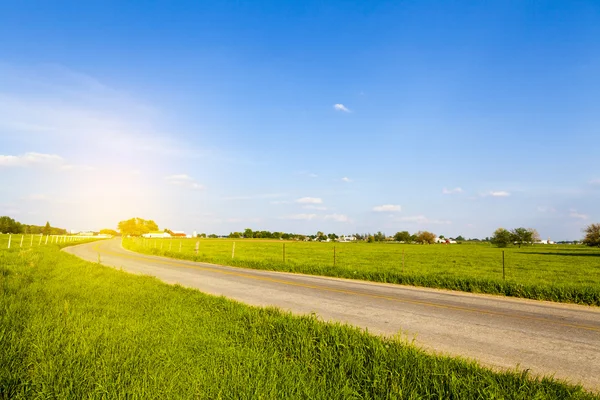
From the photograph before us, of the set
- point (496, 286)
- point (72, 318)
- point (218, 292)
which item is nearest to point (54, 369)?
point (72, 318)

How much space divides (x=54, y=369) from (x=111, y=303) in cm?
445

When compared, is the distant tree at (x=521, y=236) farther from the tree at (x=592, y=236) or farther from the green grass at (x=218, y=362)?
the green grass at (x=218, y=362)

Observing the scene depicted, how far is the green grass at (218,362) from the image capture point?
163 inches

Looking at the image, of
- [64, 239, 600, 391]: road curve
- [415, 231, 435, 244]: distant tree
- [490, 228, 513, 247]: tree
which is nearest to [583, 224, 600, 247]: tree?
[490, 228, 513, 247]: tree

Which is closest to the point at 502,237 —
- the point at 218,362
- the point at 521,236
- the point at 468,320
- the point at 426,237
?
the point at 521,236

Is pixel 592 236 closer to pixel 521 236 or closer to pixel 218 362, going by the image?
pixel 521 236

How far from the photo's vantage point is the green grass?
163 inches

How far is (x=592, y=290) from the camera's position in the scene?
42.6 feet

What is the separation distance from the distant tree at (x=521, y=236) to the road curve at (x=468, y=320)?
138 meters

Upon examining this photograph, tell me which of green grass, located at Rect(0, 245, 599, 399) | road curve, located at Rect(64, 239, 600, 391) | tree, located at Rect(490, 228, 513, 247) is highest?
tree, located at Rect(490, 228, 513, 247)

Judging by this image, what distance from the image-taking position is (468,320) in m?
9.05

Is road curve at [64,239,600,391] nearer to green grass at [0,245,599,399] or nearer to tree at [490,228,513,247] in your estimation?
green grass at [0,245,599,399]

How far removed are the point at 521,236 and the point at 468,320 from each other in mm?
146379

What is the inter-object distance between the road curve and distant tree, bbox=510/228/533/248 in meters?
138
